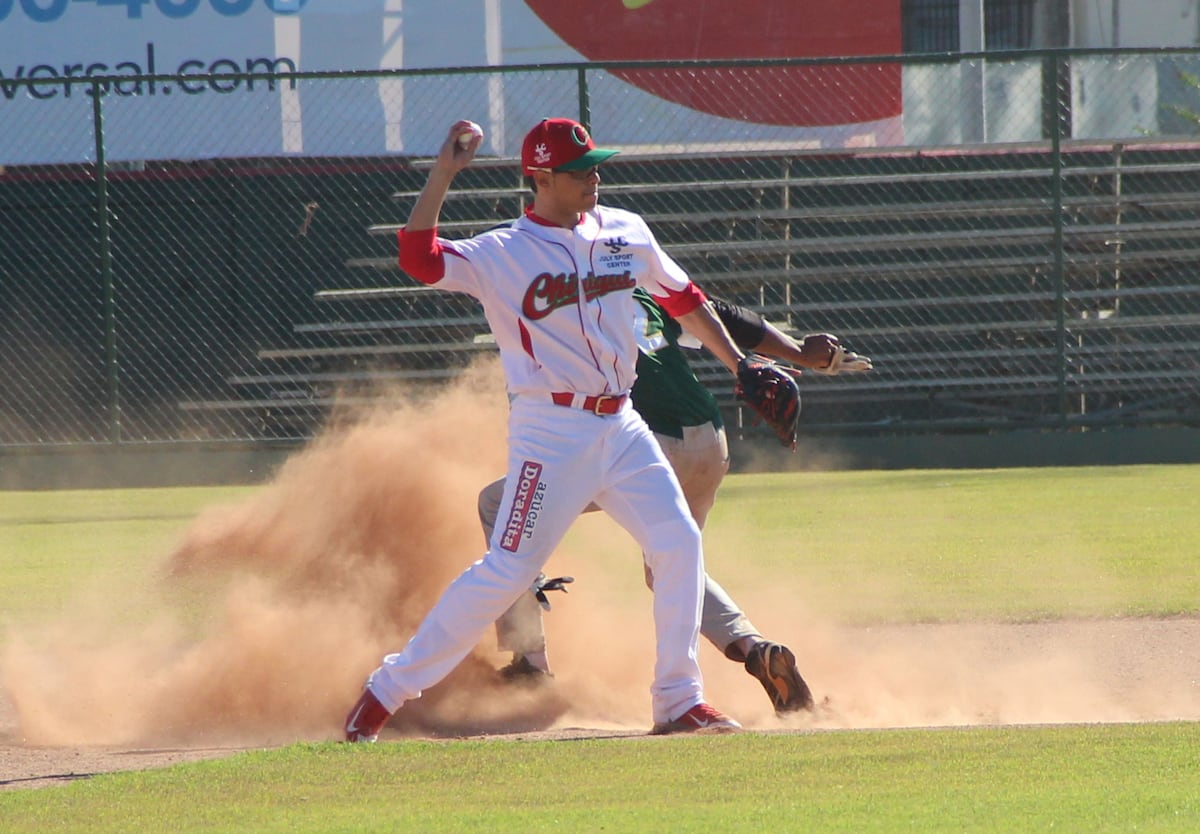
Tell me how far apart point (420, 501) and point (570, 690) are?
125 centimetres

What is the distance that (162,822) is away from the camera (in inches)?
167

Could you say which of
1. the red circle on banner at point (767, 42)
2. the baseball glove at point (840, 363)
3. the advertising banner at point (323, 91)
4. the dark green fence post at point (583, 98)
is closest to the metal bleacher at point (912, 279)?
the advertising banner at point (323, 91)

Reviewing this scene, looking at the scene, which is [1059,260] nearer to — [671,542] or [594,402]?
[671,542]

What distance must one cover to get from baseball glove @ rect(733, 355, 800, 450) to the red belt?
0.57m

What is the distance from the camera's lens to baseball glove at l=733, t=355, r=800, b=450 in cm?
562

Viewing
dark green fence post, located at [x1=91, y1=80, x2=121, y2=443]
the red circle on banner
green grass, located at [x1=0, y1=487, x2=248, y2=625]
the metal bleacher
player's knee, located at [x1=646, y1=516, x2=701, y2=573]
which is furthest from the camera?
the red circle on banner

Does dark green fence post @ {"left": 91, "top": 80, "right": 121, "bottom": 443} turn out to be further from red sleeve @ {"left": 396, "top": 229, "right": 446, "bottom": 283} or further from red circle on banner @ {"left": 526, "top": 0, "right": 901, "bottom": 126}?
red sleeve @ {"left": 396, "top": 229, "right": 446, "bottom": 283}

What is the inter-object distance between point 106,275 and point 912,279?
7.55 meters

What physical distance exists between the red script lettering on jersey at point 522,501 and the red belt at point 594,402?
211 mm

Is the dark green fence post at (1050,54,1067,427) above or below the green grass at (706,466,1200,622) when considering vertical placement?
above

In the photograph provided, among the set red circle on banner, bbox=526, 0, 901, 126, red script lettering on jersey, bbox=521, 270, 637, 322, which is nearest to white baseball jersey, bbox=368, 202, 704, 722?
red script lettering on jersey, bbox=521, 270, 637, 322

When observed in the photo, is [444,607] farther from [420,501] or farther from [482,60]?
[482,60]

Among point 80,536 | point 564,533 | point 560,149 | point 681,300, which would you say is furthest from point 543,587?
point 80,536

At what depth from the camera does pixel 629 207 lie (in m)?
16.0
